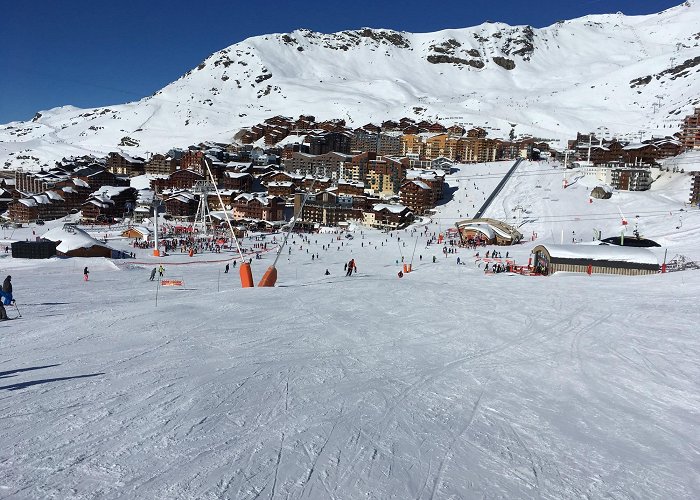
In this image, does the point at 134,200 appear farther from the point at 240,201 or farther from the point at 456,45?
the point at 456,45

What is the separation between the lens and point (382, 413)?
536 cm

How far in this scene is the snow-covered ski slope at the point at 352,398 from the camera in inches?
160

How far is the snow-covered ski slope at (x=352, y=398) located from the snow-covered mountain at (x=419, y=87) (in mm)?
90732

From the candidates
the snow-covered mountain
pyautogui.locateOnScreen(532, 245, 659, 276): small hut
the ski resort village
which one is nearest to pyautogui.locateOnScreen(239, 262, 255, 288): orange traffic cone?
the ski resort village

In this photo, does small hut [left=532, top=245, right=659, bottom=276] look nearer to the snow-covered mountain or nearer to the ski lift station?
the ski lift station

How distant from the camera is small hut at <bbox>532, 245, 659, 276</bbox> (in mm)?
18234

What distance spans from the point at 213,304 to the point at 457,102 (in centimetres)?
12568

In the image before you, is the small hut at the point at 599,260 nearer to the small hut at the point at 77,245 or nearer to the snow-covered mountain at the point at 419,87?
the small hut at the point at 77,245

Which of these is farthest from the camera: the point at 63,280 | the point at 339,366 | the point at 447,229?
the point at 447,229

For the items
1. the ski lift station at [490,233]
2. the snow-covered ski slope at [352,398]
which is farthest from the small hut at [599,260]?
the ski lift station at [490,233]

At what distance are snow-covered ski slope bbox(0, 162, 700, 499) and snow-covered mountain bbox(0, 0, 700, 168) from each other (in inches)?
3572

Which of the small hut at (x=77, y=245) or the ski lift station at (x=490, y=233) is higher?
the ski lift station at (x=490, y=233)

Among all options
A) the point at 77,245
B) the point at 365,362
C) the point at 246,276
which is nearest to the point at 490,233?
the point at 246,276

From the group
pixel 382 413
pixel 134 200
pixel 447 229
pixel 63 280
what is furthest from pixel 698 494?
pixel 134 200
